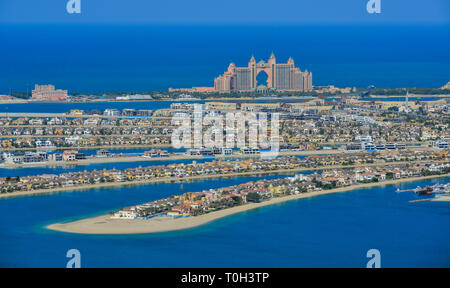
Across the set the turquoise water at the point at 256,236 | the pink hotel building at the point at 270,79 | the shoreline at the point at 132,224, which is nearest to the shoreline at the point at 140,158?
the turquoise water at the point at 256,236

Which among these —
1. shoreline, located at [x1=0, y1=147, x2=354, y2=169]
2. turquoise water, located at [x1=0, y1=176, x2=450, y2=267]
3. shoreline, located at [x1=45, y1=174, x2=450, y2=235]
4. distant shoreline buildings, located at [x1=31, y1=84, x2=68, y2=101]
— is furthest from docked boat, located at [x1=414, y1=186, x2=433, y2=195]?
distant shoreline buildings, located at [x1=31, y1=84, x2=68, y2=101]

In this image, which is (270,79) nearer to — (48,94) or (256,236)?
(48,94)

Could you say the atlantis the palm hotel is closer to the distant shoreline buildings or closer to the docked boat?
the distant shoreline buildings

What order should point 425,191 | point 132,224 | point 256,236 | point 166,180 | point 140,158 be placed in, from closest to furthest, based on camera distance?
point 256,236, point 132,224, point 425,191, point 166,180, point 140,158

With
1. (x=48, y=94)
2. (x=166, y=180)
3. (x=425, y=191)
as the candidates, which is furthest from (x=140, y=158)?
(x=48, y=94)
